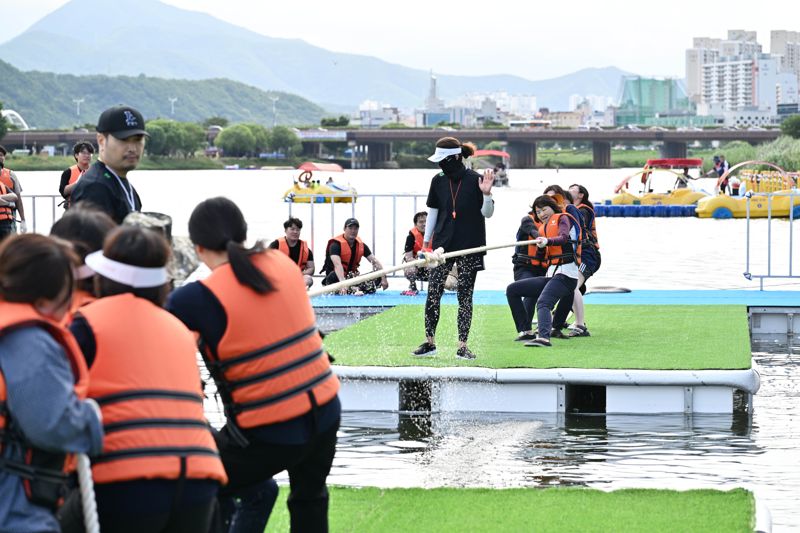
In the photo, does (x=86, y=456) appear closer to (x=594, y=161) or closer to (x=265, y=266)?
(x=265, y=266)

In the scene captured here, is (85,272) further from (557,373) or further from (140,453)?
(557,373)

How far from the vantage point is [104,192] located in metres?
6.75

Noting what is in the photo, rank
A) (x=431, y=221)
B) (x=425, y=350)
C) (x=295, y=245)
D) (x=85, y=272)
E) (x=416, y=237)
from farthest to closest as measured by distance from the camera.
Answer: (x=416, y=237) → (x=295, y=245) → (x=425, y=350) → (x=431, y=221) → (x=85, y=272)

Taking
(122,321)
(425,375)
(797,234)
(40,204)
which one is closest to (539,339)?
(425,375)

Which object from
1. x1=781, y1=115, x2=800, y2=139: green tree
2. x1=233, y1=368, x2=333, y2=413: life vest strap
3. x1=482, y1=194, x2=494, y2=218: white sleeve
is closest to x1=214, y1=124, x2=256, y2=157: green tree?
x1=781, y1=115, x2=800, y2=139: green tree

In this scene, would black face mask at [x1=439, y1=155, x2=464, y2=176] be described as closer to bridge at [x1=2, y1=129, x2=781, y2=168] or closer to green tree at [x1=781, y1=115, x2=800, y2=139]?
green tree at [x1=781, y1=115, x2=800, y2=139]

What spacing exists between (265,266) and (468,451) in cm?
552

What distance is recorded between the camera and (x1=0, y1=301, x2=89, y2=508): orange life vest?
400 centimetres

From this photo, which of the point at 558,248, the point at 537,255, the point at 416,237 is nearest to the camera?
the point at 558,248

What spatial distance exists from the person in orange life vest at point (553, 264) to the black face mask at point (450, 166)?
1.36m

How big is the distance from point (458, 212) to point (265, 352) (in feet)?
23.9

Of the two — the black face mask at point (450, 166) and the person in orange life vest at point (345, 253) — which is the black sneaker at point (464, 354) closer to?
the black face mask at point (450, 166)

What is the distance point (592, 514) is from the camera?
763 cm

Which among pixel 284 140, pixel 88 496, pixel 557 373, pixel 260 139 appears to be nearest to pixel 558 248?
pixel 557 373
